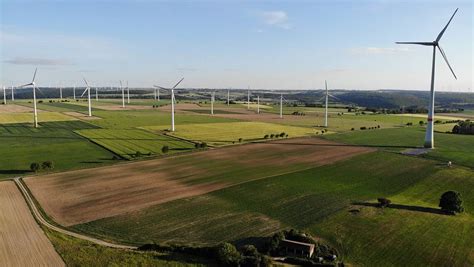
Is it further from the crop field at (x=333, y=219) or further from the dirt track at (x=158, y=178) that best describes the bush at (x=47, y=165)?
the crop field at (x=333, y=219)

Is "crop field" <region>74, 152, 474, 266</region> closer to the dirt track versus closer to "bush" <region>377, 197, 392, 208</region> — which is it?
"bush" <region>377, 197, 392, 208</region>

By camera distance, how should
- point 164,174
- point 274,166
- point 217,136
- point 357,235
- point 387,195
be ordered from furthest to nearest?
point 217,136 → point 274,166 → point 164,174 → point 387,195 → point 357,235

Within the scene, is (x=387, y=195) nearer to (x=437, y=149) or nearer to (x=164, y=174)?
(x=164, y=174)

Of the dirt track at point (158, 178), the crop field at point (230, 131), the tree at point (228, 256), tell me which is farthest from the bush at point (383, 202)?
the crop field at point (230, 131)

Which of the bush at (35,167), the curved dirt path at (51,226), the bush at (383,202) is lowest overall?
the curved dirt path at (51,226)

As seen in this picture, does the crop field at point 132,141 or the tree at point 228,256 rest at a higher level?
the crop field at point 132,141

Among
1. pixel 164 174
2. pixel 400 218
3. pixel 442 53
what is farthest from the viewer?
pixel 442 53

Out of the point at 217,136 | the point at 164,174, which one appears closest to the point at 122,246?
the point at 164,174

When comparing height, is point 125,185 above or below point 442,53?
below
